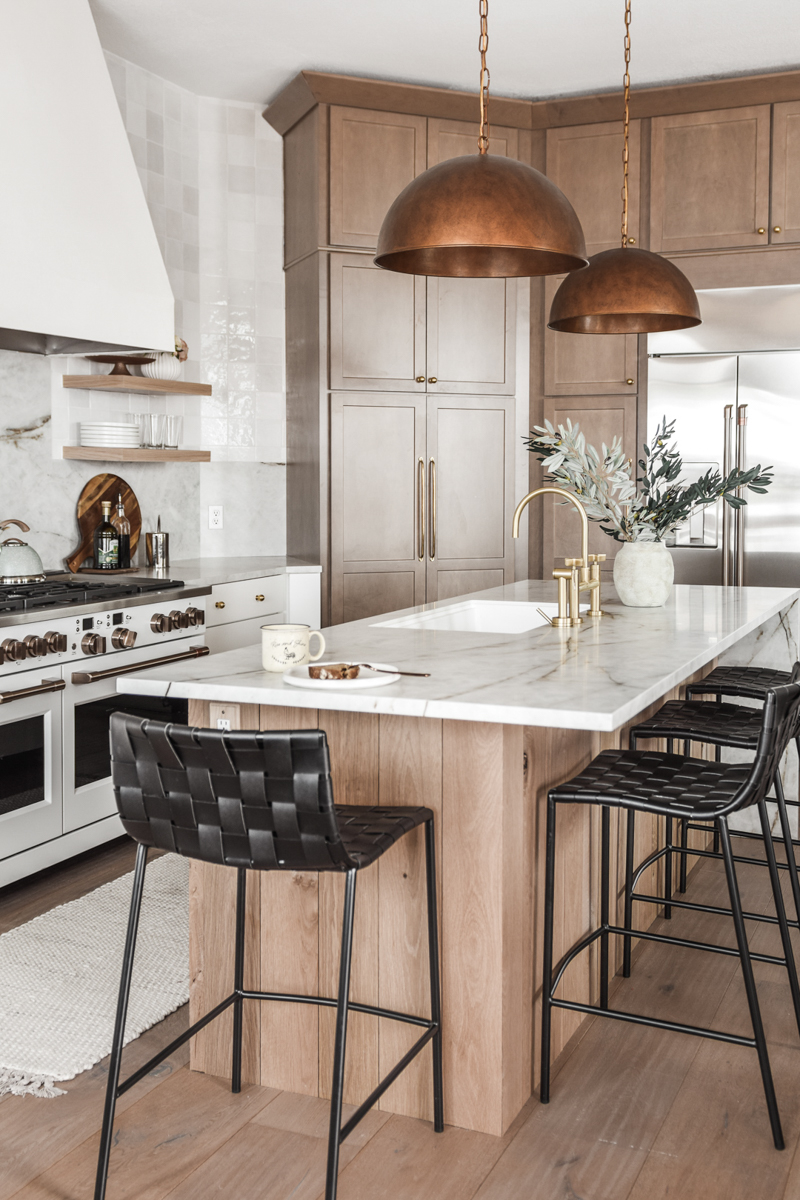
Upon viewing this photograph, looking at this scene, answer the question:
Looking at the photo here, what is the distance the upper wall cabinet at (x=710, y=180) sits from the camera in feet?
15.1

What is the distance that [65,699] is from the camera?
329cm

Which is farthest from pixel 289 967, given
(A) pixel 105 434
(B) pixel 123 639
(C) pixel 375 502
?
(C) pixel 375 502

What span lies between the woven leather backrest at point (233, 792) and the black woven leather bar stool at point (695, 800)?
1.95ft

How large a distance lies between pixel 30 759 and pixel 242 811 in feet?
5.77

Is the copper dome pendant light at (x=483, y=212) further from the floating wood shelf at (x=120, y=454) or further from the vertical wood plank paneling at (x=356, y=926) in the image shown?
the floating wood shelf at (x=120, y=454)

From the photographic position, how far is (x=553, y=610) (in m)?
3.22

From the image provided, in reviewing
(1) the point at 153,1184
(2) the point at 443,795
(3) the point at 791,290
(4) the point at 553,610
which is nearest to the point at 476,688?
(2) the point at 443,795

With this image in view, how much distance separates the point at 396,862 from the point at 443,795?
17 cm

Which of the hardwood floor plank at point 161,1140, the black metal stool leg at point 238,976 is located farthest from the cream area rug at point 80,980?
the black metal stool leg at point 238,976

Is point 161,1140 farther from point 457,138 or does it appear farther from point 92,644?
point 457,138

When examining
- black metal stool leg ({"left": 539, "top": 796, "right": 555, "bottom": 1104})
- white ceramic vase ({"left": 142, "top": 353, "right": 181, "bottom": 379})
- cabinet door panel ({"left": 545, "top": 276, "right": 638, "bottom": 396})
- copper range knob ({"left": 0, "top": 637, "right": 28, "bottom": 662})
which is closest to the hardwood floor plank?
black metal stool leg ({"left": 539, "top": 796, "right": 555, "bottom": 1104})

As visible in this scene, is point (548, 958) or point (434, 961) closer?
point (434, 961)

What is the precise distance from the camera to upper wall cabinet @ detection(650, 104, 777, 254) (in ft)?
15.1

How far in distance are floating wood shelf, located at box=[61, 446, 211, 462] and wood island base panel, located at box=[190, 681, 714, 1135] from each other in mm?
2267
